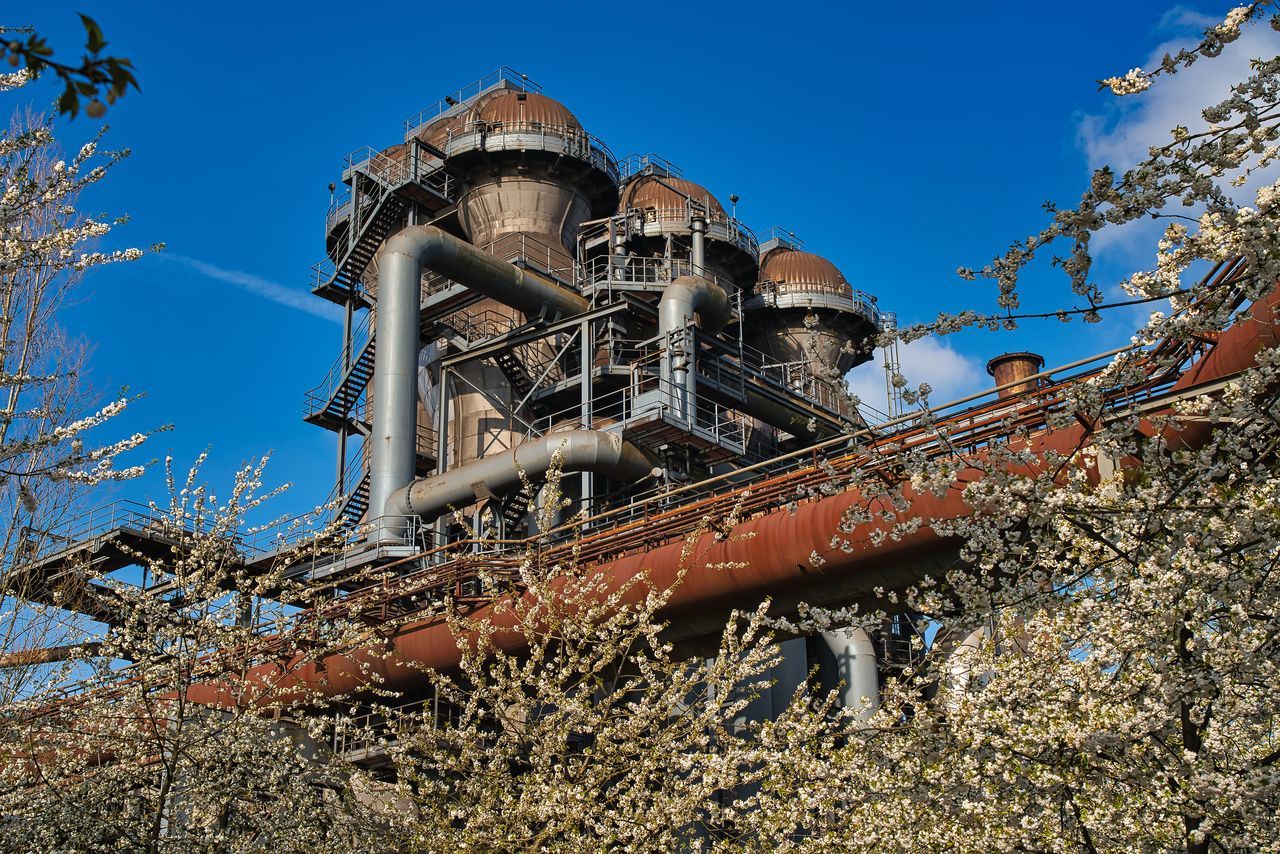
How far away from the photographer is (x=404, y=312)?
33406 millimetres

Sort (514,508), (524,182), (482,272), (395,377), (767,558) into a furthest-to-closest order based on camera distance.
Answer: (524,182) < (482,272) < (395,377) < (514,508) < (767,558)

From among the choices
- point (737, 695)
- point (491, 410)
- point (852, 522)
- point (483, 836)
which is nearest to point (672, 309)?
point (491, 410)

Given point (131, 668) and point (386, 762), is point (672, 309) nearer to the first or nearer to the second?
point (386, 762)

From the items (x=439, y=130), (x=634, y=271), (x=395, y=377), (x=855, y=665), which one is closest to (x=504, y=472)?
(x=395, y=377)

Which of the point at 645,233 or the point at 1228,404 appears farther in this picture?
the point at 645,233

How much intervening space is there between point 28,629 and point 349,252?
2221 cm

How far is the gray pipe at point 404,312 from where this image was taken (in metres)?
32.2

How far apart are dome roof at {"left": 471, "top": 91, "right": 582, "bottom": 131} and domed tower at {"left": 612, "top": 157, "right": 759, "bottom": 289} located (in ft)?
10.9

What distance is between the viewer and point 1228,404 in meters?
8.88

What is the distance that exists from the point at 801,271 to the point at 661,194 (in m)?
6.24

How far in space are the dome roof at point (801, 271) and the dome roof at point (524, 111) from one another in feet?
33.4

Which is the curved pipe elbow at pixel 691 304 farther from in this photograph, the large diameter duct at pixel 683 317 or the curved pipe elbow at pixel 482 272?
the curved pipe elbow at pixel 482 272

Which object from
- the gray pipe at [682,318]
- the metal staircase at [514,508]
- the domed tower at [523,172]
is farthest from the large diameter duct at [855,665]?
the domed tower at [523,172]

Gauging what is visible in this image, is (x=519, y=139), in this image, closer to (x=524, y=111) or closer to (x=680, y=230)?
(x=524, y=111)
